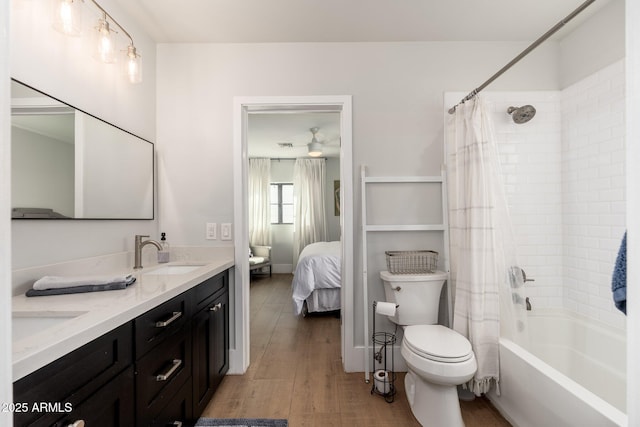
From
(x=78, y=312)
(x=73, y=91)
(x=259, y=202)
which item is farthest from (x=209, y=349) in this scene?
(x=259, y=202)

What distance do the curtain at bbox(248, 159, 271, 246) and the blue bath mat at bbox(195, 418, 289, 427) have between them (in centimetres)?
423

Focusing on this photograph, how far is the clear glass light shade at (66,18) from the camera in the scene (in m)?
1.20

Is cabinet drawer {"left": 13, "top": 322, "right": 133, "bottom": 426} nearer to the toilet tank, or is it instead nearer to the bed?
the toilet tank

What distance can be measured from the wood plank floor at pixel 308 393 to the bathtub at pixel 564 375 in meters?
0.26

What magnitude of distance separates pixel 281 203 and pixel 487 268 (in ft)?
15.6

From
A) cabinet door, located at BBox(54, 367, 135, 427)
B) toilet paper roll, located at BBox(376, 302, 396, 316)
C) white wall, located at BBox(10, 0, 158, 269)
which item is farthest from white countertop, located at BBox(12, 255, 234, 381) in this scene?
toilet paper roll, located at BBox(376, 302, 396, 316)

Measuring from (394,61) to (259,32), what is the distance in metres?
1.02

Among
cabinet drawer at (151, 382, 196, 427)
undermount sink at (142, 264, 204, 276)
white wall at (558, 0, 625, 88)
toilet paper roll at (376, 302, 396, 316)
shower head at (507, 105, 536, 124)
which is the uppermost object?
white wall at (558, 0, 625, 88)

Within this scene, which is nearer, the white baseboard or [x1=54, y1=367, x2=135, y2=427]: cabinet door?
[x1=54, y1=367, x2=135, y2=427]: cabinet door

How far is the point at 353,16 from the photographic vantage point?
1.78 meters

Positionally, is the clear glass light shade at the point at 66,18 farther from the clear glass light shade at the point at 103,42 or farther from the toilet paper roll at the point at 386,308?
the toilet paper roll at the point at 386,308

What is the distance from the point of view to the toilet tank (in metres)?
1.83

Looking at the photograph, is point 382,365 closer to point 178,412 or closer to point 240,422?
point 240,422

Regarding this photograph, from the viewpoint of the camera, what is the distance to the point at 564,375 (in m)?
1.33
